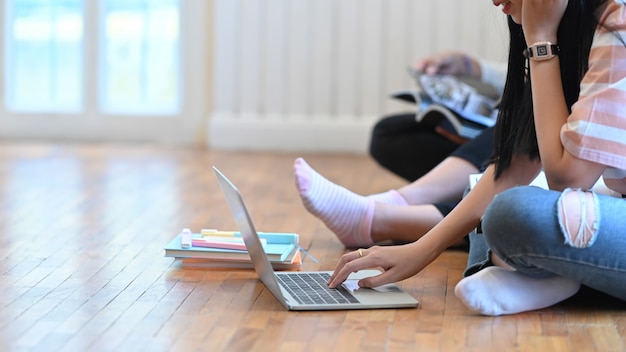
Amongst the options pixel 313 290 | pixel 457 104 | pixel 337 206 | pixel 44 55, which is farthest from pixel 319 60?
pixel 313 290

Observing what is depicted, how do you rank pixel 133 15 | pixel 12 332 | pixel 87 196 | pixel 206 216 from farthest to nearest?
pixel 133 15, pixel 87 196, pixel 206 216, pixel 12 332

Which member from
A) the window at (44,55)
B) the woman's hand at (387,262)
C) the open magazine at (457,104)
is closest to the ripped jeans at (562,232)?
the woman's hand at (387,262)

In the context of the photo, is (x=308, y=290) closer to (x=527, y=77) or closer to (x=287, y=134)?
(x=527, y=77)

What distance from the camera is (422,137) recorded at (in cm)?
220

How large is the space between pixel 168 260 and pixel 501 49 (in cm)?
175

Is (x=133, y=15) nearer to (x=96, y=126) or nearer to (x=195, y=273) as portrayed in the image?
(x=96, y=126)

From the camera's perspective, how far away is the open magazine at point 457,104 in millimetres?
2094

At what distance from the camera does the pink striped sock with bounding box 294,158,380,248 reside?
5.10 feet

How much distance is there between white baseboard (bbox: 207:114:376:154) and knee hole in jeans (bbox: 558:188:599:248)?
6.55 feet

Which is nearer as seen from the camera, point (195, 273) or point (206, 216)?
point (195, 273)

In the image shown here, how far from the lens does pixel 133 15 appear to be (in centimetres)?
323

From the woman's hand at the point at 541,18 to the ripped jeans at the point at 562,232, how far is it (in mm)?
184

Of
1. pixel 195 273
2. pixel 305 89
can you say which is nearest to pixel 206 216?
pixel 195 273

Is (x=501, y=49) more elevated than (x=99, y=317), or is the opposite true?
(x=501, y=49)
